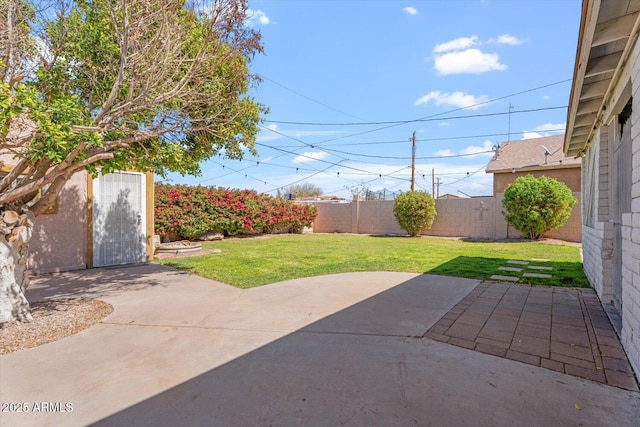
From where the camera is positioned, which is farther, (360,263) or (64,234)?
(360,263)

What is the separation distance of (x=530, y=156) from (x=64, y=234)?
21.0 metres

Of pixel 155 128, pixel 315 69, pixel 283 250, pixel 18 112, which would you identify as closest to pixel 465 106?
pixel 315 69

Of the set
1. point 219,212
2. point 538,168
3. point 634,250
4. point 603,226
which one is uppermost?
point 538,168

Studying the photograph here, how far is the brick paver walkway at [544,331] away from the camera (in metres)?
2.81

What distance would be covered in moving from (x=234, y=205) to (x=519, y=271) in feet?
35.8

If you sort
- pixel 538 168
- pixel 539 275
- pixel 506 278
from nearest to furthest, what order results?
1. pixel 506 278
2. pixel 539 275
3. pixel 538 168

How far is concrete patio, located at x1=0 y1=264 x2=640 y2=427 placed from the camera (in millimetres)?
2158

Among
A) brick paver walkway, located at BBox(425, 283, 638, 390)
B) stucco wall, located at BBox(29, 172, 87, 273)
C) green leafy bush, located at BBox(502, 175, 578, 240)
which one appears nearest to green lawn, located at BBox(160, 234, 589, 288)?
brick paver walkway, located at BBox(425, 283, 638, 390)

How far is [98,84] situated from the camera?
4629 millimetres

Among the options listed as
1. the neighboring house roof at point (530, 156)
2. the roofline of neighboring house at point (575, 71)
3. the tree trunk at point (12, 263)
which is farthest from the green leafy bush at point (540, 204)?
the tree trunk at point (12, 263)

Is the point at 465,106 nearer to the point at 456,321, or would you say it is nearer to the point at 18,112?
the point at 456,321

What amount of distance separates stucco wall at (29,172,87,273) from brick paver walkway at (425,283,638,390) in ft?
25.6

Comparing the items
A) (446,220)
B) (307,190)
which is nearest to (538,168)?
(446,220)

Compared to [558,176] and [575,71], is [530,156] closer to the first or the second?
[558,176]
